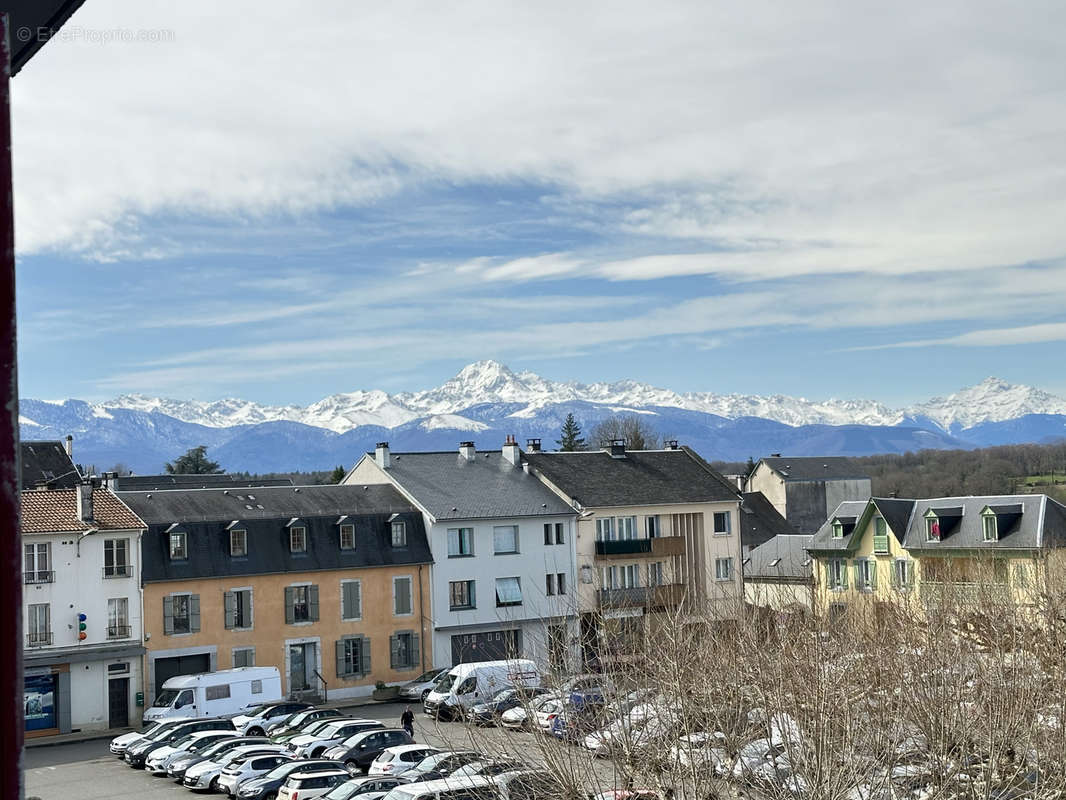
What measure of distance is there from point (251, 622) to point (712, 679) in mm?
34711

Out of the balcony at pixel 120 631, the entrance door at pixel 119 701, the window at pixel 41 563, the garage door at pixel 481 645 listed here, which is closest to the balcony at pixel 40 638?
the window at pixel 41 563

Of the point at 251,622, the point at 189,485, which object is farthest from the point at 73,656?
the point at 189,485

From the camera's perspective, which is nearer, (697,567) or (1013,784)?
(1013,784)

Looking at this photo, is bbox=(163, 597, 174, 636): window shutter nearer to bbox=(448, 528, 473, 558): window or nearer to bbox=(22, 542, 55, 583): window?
bbox=(22, 542, 55, 583): window

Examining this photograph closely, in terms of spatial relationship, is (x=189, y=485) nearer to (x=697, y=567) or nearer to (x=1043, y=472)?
(x=697, y=567)

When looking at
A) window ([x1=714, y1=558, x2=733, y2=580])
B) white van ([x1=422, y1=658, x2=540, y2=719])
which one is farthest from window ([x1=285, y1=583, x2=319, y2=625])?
window ([x1=714, y1=558, x2=733, y2=580])

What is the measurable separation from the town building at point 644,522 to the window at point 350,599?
11.8m

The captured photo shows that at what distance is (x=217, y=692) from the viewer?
46438mm

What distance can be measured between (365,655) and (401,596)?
341cm

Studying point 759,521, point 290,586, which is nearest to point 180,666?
point 290,586

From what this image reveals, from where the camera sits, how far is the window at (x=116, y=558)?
48750mm

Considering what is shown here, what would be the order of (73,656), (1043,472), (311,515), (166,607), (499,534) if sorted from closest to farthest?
A: (73,656)
(166,607)
(311,515)
(499,534)
(1043,472)

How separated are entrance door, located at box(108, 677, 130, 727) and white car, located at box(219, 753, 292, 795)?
1511 cm

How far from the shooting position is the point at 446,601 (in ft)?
186
